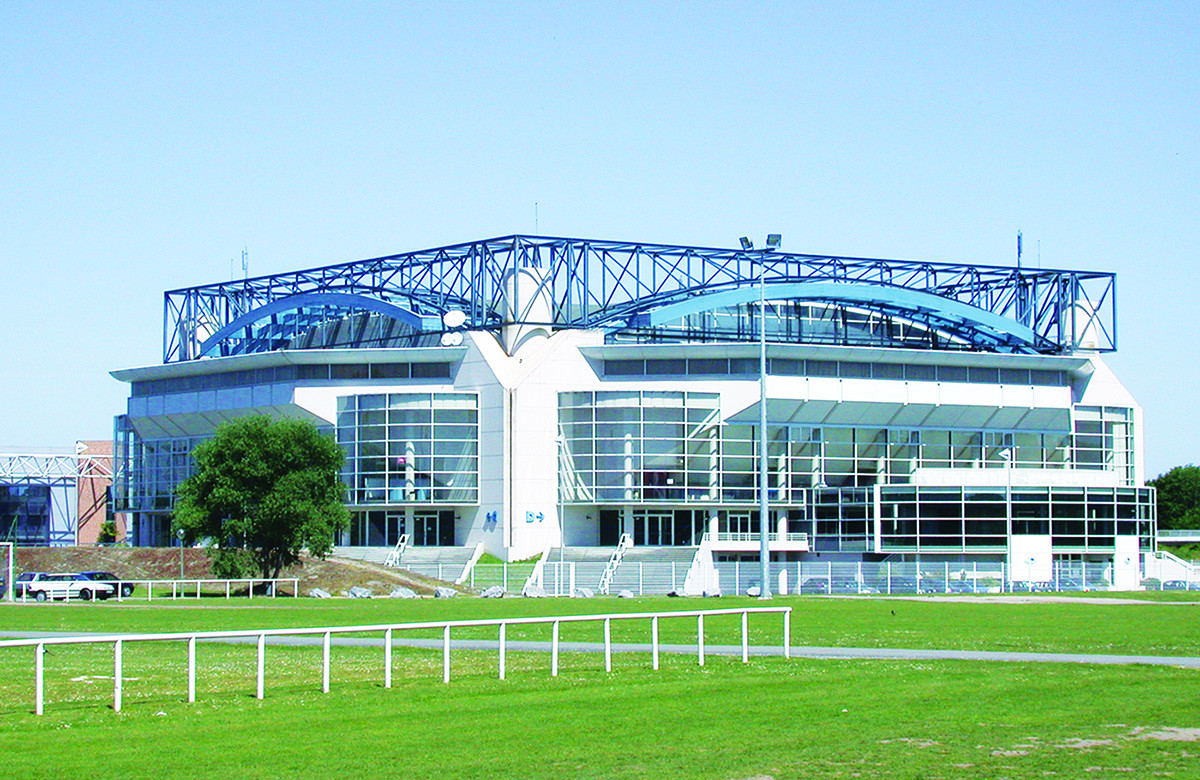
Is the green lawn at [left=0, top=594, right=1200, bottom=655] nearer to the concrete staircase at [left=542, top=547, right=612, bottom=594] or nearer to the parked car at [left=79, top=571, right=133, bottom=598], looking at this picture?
the parked car at [left=79, top=571, right=133, bottom=598]

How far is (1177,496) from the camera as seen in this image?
529ft

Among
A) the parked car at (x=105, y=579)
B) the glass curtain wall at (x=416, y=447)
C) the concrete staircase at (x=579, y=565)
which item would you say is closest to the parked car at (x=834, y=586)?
the concrete staircase at (x=579, y=565)

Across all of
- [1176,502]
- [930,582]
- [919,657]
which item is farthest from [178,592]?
[1176,502]

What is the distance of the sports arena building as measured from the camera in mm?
87812

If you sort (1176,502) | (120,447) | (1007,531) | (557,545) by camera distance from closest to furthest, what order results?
(1007,531) < (557,545) < (120,447) < (1176,502)

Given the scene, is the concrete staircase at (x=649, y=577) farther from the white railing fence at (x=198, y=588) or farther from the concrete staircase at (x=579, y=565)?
the white railing fence at (x=198, y=588)

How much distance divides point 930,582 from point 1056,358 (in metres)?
28.1

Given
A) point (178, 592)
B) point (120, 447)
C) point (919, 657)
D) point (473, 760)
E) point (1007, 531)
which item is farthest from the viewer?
point (120, 447)

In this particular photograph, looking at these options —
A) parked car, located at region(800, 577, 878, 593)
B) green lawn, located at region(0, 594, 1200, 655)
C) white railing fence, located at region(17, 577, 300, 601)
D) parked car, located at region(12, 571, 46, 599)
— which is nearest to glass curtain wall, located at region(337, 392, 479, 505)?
white railing fence, located at region(17, 577, 300, 601)

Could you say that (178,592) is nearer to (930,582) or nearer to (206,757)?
(930,582)

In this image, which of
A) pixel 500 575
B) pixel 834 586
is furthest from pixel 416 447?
pixel 834 586

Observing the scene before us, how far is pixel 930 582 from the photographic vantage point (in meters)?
73.0

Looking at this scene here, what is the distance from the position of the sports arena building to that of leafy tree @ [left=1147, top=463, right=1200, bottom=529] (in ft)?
211

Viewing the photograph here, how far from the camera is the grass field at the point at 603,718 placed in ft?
49.3
